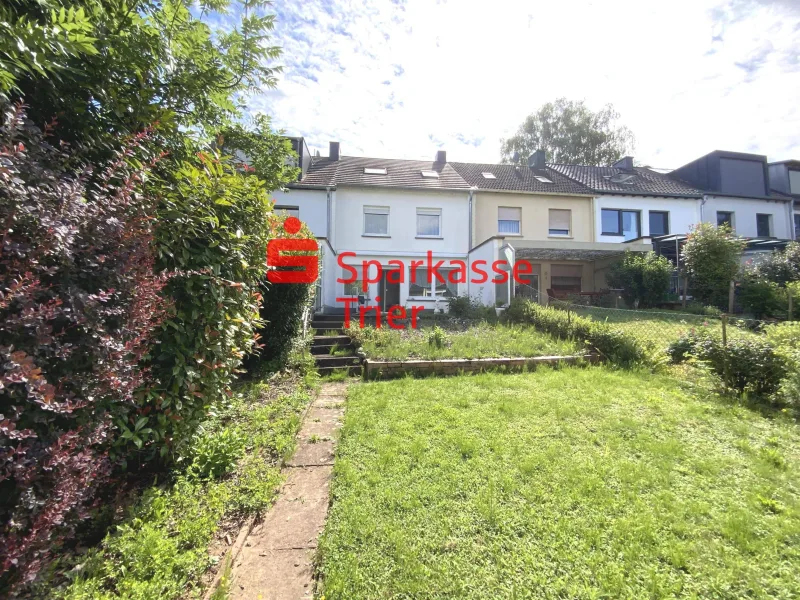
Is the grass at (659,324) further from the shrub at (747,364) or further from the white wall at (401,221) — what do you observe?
the white wall at (401,221)

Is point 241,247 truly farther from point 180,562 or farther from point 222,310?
point 180,562

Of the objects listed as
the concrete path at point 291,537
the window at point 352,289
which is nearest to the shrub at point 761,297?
the window at point 352,289

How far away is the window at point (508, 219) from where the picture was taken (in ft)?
47.9

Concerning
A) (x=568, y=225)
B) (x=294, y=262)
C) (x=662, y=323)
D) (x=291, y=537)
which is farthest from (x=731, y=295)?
(x=291, y=537)

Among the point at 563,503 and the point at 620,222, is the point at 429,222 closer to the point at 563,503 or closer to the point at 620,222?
the point at 620,222

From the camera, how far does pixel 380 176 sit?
14359 millimetres

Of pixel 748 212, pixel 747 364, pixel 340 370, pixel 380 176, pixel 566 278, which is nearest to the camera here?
pixel 747 364

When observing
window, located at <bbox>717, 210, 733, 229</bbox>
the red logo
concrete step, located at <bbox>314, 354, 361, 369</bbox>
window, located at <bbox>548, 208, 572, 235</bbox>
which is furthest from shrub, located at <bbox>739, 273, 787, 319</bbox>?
the red logo

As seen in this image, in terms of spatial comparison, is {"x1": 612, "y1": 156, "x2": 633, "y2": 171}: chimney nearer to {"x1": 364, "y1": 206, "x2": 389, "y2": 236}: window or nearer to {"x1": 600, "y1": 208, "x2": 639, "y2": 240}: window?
{"x1": 600, "y1": 208, "x2": 639, "y2": 240}: window

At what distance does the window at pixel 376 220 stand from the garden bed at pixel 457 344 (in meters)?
6.79

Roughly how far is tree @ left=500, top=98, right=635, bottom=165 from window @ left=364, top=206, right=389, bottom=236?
15394 mm

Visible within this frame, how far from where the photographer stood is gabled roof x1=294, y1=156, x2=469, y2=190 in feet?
44.6

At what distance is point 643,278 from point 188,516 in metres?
14.2

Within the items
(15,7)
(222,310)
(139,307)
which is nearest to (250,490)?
(222,310)
